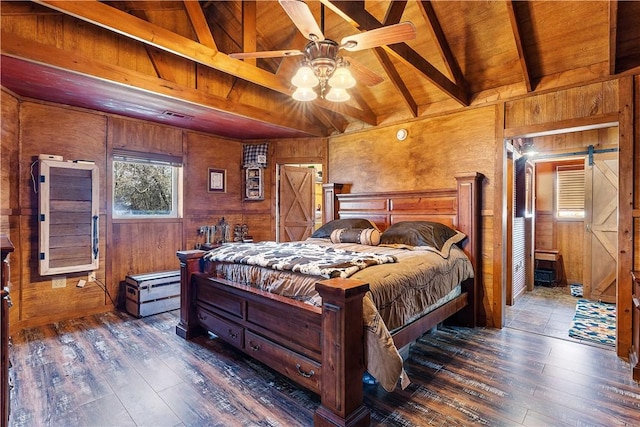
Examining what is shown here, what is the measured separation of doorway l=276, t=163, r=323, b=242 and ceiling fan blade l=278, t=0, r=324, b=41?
11.0ft

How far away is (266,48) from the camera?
4438 millimetres

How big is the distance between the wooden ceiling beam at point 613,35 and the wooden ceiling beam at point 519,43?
2.06 ft

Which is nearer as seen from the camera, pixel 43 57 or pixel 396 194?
pixel 43 57

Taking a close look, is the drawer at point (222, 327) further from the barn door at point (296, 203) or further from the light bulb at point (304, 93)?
the barn door at point (296, 203)

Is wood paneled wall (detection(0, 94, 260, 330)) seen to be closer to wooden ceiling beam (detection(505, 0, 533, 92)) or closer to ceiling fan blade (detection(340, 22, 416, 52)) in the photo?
ceiling fan blade (detection(340, 22, 416, 52))

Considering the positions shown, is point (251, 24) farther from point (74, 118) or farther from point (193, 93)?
point (74, 118)

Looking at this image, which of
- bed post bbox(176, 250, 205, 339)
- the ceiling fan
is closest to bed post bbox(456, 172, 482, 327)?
the ceiling fan

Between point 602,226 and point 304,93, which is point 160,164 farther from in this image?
point 602,226

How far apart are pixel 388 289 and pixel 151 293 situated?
123 inches

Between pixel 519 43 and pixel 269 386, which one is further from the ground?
pixel 519 43

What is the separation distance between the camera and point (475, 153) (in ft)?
12.3

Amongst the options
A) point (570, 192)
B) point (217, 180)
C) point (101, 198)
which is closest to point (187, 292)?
point (101, 198)

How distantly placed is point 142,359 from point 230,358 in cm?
75

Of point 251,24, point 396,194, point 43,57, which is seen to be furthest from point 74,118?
point 396,194
